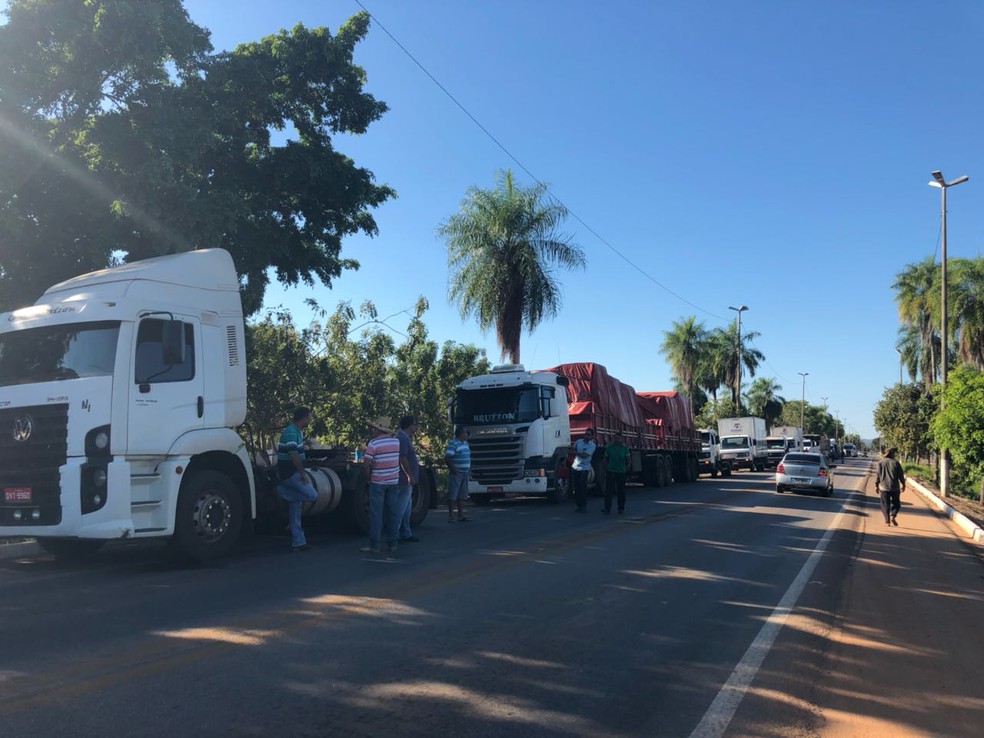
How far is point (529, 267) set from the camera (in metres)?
27.2

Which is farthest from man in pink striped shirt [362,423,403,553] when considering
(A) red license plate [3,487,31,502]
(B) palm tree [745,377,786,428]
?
(B) palm tree [745,377,786,428]

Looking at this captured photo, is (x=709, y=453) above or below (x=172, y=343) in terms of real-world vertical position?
below

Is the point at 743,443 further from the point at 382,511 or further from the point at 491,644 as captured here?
the point at 491,644

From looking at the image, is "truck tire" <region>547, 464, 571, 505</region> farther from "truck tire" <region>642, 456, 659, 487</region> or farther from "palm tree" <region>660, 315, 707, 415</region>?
"palm tree" <region>660, 315, 707, 415</region>

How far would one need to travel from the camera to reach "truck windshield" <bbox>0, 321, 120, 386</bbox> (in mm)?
8562

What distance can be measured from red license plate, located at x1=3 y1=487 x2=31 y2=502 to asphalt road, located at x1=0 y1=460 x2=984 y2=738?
35.4 inches

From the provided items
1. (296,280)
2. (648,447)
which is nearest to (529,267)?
(648,447)

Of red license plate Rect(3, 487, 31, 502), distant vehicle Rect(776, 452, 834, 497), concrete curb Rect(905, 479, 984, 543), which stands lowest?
concrete curb Rect(905, 479, 984, 543)

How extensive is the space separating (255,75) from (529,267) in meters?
13.5

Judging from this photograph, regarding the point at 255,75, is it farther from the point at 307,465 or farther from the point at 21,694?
the point at 21,694

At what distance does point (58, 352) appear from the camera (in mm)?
8828

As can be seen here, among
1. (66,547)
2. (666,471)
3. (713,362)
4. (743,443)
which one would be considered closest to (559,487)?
(666,471)

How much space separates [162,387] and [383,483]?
9.70ft

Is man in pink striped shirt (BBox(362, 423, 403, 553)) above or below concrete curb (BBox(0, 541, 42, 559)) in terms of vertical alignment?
above
